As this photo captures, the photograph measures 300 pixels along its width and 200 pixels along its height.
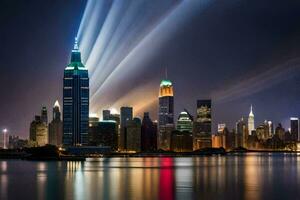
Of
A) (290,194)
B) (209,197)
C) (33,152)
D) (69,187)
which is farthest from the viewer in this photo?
(33,152)

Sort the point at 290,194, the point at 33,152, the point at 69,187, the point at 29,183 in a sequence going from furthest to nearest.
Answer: the point at 33,152 < the point at 29,183 < the point at 69,187 < the point at 290,194

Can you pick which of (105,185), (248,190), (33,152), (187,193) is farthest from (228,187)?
(33,152)

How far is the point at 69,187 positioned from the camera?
6212 cm

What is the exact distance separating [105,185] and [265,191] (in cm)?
1643

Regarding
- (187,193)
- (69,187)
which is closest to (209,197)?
(187,193)

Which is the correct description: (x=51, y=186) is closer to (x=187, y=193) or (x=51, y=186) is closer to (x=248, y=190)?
(x=187, y=193)

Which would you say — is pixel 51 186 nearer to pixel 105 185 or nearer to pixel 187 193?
pixel 105 185

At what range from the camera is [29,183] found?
226ft

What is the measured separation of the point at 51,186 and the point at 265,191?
21.6 m

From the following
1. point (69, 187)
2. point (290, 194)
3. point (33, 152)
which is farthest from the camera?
point (33, 152)

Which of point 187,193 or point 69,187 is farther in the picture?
point 69,187

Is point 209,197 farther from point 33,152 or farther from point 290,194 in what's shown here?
point 33,152

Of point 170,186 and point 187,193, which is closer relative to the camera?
point 187,193

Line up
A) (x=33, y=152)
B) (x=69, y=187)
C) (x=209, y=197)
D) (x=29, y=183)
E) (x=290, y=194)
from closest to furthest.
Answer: (x=209, y=197), (x=290, y=194), (x=69, y=187), (x=29, y=183), (x=33, y=152)
